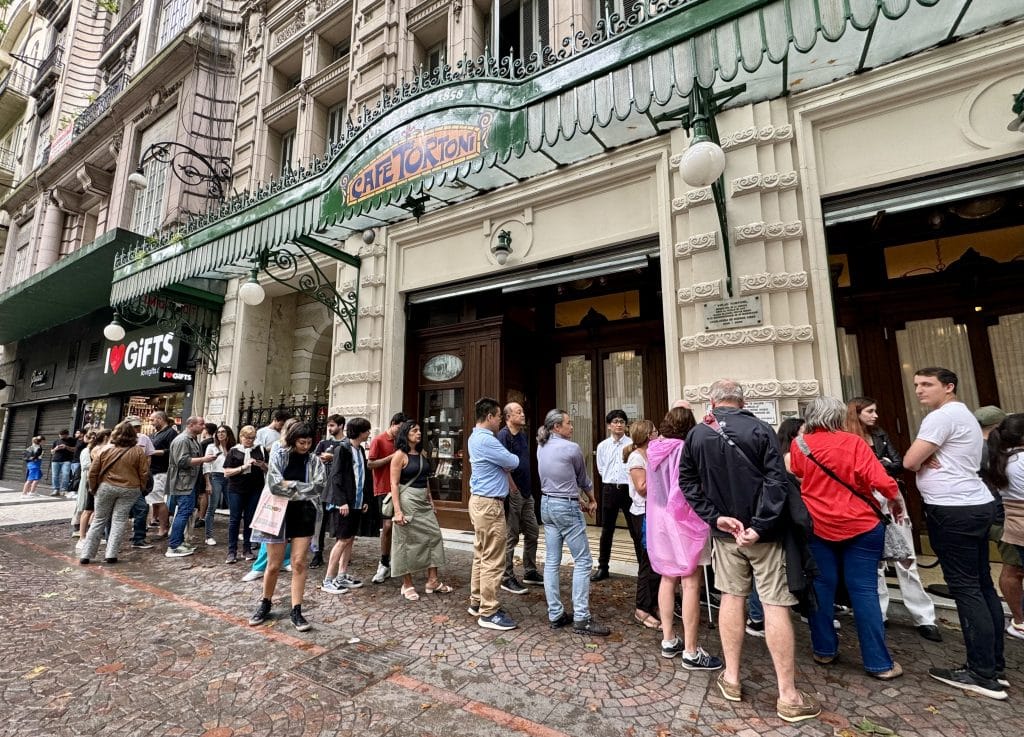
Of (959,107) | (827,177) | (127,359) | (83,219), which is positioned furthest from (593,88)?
(83,219)

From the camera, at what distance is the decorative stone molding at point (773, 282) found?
5133 mm

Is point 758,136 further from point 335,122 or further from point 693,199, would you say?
point 335,122

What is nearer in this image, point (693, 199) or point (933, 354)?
point (693, 199)

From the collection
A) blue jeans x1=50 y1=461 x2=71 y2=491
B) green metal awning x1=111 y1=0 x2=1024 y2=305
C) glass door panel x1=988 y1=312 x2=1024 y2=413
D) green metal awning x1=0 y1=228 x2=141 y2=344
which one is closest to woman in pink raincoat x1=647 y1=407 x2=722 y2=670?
green metal awning x1=111 y1=0 x2=1024 y2=305

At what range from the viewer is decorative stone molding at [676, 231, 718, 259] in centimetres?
562

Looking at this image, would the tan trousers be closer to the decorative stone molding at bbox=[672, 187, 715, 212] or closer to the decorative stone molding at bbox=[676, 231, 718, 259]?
the decorative stone molding at bbox=[676, 231, 718, 259]

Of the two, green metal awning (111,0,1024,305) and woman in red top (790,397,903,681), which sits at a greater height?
green metal awning (111,0,1024,305)

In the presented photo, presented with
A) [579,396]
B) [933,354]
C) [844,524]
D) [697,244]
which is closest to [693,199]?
[697,244]

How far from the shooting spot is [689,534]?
346 cm

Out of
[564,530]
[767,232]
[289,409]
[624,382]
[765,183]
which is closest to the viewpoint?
[564,530]

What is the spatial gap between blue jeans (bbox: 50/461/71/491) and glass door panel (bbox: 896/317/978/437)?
62.9 ft

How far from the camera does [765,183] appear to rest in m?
5.42

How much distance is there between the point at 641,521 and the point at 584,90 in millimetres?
4379

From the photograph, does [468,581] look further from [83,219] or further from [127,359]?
[83,219]
